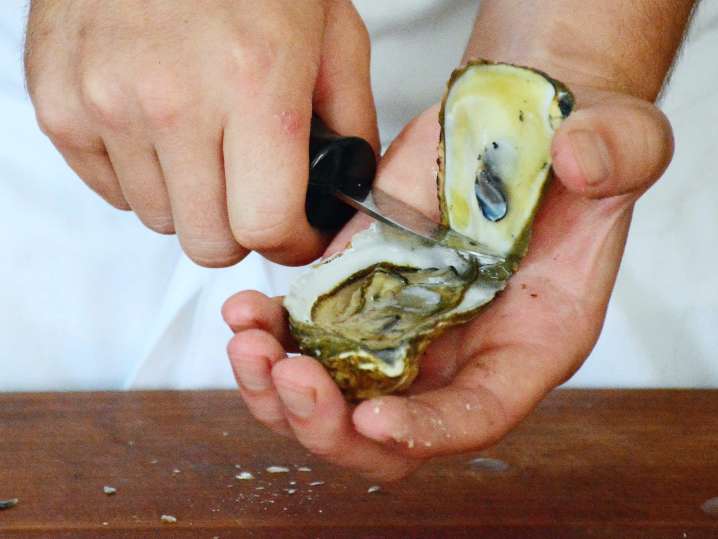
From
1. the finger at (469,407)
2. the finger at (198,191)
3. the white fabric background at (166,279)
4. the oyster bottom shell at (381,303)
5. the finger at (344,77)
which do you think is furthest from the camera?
the white fabric background at (166,279)

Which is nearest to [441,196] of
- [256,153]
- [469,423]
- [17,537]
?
[256,153]

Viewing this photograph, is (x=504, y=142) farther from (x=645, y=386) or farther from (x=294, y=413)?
(x=645, y=386)

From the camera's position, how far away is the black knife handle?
912 millimetres

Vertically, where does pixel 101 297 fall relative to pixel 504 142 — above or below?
below

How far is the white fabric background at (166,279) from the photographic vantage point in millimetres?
1399

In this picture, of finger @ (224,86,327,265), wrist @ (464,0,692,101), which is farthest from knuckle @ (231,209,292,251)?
wrist @ (464,0,692,101)

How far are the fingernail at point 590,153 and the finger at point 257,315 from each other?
30cm

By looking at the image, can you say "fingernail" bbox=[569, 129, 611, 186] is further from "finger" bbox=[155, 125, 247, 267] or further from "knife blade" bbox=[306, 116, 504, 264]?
"finger" bbox=[155, 125, 247, 267]

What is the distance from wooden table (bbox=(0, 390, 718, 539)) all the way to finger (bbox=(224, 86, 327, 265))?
0.26 m

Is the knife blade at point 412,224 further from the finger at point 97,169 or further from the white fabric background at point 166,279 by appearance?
the white fabric background at point 166,279

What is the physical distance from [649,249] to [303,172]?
0.76 m

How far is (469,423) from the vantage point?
721 mm

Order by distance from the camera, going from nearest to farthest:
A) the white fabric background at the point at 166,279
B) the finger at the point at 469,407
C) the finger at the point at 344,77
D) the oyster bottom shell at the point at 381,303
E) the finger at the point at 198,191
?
the finger at the point at 469,407
the oyster bottom shell at the point at 381,303
the finger at the point at 198,191
the finger at the point at 344,77
the white fabric background at the point at 166,279

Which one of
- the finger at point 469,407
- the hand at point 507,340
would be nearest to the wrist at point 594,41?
the hand at point 507,340
